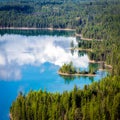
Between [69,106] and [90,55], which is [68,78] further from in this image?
[69,106]

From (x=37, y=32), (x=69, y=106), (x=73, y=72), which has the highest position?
(x=69, y=106)

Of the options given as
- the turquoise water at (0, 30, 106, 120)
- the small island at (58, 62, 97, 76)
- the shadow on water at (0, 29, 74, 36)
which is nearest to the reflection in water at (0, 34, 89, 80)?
the turquoise water at (0, 30, 106, 120)

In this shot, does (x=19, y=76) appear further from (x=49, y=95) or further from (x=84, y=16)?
(x=84, y=16)

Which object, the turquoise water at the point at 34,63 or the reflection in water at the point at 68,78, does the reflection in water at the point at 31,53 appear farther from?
the reflection in water at the point at 68,78

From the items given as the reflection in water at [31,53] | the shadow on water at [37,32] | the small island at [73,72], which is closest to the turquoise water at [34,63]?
the reflection in water at [31,53]

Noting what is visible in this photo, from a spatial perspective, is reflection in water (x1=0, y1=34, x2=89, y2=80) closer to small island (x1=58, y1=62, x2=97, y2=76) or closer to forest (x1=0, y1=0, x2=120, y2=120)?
forest (x1=0, y1=0, x2=120, y2=120)

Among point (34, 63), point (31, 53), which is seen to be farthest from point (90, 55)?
point (31, 53)

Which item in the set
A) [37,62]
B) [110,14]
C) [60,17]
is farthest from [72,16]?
[37,62]
